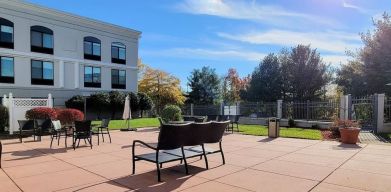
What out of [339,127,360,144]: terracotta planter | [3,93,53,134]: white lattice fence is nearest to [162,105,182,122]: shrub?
[3,93,53,134]: white lattice fence

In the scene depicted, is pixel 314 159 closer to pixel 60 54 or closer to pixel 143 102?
pixel 143 102

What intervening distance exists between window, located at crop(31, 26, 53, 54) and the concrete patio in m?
20.9

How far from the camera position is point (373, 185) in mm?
5492

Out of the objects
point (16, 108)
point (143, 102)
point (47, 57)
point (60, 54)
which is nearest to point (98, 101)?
point (143, 102)

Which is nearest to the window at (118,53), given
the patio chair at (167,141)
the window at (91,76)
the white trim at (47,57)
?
the white trim at (47,57)

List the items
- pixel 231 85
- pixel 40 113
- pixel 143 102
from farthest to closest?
pixel 231 85 < pixel 143 102 < pixel 40 113

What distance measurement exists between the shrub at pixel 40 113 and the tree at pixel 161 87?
28418mm

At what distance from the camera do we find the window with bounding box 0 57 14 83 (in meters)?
26.0

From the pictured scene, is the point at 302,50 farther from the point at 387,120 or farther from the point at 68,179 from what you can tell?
the point at 68,179

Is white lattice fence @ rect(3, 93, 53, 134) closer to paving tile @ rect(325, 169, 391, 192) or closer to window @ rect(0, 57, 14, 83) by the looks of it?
window @ rect(0, 57, 14, 83)

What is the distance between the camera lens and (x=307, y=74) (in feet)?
117

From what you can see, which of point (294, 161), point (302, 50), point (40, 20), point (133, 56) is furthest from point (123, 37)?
point (294, 161)

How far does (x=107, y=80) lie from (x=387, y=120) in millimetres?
25910

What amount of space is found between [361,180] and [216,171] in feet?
8.88
